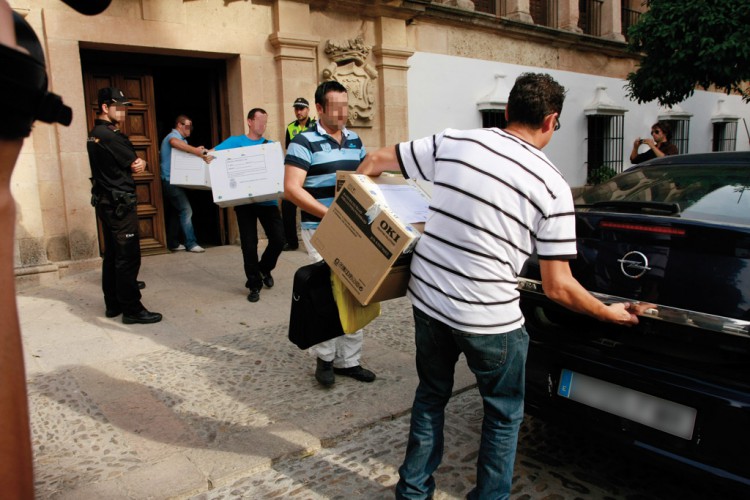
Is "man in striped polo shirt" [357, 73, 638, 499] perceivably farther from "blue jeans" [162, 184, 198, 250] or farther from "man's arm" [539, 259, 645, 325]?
"blue jeans" [162, 184, 198, 250]

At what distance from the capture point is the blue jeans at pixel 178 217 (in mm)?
8148

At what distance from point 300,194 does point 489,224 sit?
1.66 meters

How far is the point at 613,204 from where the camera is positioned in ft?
9.70

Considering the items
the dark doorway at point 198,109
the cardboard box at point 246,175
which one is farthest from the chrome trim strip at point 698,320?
the dark doorway at point 198,109

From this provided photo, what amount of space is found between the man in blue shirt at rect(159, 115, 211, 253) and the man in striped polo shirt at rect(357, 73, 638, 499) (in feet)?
19.7

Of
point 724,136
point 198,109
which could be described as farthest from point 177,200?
point 724,136

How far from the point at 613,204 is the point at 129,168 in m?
4.01

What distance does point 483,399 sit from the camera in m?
2.34

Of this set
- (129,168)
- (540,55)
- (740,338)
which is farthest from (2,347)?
(540,55)

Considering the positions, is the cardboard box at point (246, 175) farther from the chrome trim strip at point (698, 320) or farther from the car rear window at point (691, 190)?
the chrome trim strip at point (698, 320)

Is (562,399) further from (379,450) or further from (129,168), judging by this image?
(129,168)

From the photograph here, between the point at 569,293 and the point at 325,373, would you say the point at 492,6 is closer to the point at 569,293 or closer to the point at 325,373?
the point at 325,373

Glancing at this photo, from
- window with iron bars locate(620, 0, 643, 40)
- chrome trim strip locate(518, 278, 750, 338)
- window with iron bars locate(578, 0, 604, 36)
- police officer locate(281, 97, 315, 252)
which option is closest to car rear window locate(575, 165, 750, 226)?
chrome trim strip locate(518, 278, 750, 338)

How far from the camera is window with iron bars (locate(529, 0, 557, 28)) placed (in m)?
14.1
